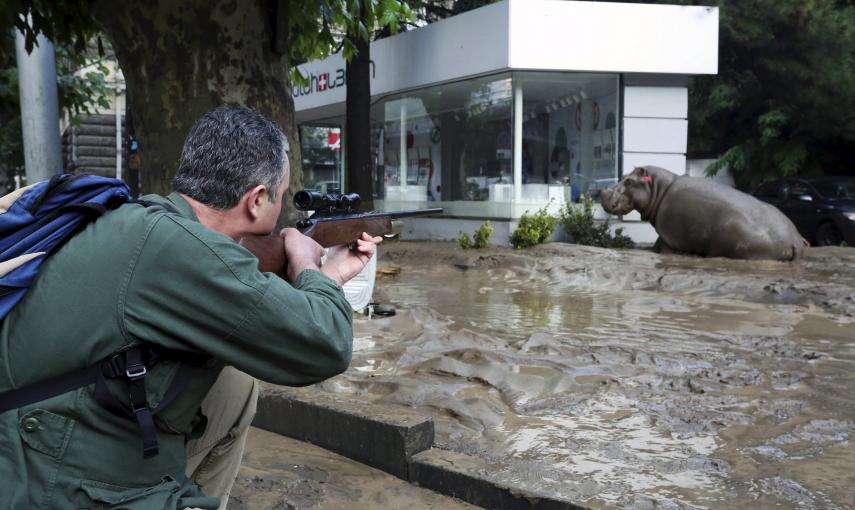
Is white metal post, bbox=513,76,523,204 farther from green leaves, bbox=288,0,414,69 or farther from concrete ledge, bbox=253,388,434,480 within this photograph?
concrete ledge, bbox=253,388,434,480

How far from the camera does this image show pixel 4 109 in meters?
11.5

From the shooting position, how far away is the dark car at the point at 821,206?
52.7 feet

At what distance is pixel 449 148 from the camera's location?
1808cm

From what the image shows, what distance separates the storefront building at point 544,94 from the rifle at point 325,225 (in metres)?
12.1

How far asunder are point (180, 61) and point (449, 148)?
12790 mm

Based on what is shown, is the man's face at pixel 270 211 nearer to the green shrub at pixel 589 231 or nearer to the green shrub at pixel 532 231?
the green shrub at pixel 532 231

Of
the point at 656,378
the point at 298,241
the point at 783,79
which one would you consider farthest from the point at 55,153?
the point at 783,79

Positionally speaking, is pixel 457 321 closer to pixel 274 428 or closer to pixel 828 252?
pixel 274 428

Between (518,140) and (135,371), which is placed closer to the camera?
(135,371)

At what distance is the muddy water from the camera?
3.79 metres

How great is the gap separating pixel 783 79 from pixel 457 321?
15.7 metres

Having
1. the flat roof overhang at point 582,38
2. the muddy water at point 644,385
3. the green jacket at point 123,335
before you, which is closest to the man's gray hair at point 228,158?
the green jacket at point 123,335

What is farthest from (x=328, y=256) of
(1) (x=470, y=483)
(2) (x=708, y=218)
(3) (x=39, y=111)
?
(2) (x=708, y=218)

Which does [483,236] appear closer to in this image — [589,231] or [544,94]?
[589,231]
